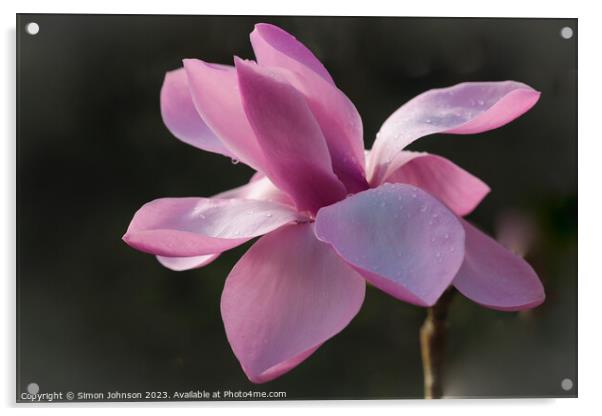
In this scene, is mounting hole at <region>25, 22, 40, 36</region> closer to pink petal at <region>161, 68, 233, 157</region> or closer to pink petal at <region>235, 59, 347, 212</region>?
pink petal at <region>161, 68, 233, 157</region>

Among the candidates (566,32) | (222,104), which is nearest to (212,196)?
(222,104)

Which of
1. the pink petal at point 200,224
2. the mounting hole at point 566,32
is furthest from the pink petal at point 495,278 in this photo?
the mounting hole at point 566,32

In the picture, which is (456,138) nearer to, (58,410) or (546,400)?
(546,400)

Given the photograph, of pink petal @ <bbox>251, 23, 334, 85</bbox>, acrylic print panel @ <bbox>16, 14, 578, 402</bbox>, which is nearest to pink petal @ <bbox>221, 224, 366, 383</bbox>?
pink petal @ <bbox>251, 23, 334, 85</bbox>

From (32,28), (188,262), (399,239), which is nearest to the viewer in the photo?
(399,239)

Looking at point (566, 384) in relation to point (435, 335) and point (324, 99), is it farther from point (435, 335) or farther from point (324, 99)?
point (324, 99)

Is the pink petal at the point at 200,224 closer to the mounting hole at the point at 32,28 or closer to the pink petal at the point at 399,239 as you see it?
the pink petal at the point at 399,239
